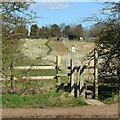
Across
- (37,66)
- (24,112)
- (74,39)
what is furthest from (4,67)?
(74,39)

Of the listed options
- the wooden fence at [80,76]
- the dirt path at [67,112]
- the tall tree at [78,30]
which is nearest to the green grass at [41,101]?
the dirt path at [67,112]

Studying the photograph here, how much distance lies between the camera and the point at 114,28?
13.4 meters

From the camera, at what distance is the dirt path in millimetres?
9047

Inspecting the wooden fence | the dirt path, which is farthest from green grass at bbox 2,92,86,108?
the wooden fence

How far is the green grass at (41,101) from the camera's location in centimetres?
1064

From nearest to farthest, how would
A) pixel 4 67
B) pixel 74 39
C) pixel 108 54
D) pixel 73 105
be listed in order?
pixel 73 105
pixel 4 67
pixel 108 54
pixel 74 39

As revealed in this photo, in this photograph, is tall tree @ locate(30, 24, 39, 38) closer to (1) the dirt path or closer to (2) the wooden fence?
(2) the wooden fence

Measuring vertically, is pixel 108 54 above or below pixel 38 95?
above

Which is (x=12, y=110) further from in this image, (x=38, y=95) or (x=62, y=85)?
(x=62, y=85)

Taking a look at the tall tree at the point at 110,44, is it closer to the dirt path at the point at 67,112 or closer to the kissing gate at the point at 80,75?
the kissing gate at the point at 80,75

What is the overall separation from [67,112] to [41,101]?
1653mm

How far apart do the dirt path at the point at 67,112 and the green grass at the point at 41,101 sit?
22.0 inches

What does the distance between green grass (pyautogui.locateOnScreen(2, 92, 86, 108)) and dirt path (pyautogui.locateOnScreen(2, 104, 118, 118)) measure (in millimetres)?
559

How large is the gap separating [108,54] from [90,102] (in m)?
2.66
